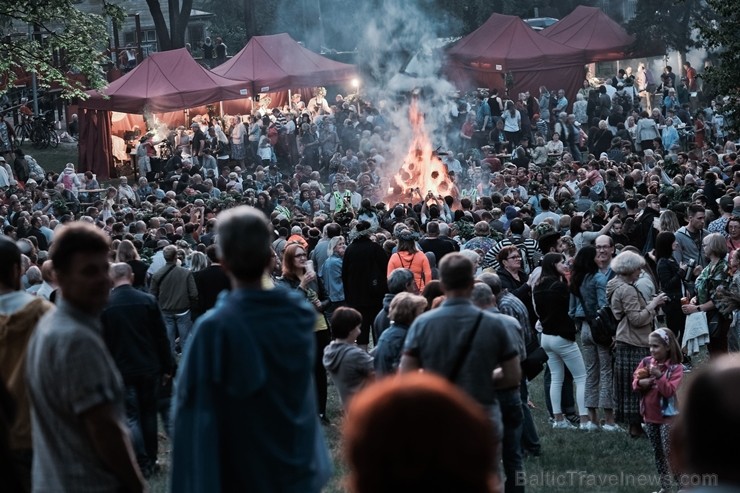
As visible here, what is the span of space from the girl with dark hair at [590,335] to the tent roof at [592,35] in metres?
27.1

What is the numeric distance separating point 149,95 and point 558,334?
77.3ft

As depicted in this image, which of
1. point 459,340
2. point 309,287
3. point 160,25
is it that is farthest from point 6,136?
point 459,340

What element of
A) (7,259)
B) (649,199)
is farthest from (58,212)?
(7,259)

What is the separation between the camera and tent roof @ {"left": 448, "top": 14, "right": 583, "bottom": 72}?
36188 millimetres

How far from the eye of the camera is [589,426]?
10203 millimetres

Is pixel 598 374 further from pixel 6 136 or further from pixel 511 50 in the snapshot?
pixel 6 136

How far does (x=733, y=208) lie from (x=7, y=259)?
36.1 feet

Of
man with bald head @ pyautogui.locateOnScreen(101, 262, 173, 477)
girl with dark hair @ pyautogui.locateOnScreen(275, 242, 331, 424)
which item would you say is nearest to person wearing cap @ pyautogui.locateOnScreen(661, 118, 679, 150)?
girl with dark hair @ pyautogui.locateOnScreen(275, 242, 331, 424)

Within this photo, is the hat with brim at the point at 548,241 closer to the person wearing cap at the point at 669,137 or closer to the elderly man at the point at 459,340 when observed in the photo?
the elderly man at the point at 459,340

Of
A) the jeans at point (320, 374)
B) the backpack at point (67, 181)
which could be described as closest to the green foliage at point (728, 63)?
the jeans at point (320, 374)

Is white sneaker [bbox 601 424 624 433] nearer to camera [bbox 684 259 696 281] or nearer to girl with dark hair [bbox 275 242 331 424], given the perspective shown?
girl with dark hair [bbox 275 242 331 424]

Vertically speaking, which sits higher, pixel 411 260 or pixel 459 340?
pixel 459 340

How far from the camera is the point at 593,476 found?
8664 millimetres

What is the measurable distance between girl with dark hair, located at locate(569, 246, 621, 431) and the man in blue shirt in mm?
6331
